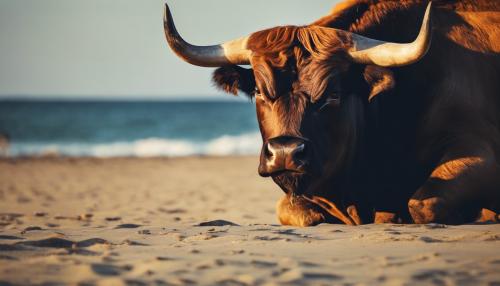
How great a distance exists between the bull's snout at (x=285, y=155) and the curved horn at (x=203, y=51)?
1.28m

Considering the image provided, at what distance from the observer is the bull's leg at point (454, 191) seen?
20.7 ft

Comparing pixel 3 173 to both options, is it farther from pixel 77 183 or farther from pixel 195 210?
pixel 195 210

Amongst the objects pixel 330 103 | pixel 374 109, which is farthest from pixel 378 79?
pixel 330 103

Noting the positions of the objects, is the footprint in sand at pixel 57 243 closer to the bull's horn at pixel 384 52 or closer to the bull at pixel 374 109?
the bull at pixel 374 109

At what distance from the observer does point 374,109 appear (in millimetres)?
6684

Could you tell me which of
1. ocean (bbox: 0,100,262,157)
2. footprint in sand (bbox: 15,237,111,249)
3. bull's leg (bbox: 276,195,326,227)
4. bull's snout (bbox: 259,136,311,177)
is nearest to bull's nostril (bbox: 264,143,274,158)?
bull's snout (bbox: 259,136,311,177)

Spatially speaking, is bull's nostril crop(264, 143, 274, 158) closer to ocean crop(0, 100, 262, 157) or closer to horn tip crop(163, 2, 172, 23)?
horn tip crop(163, 2, 172, 23)

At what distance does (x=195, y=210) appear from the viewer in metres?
11.0

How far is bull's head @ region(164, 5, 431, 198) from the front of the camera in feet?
19.6

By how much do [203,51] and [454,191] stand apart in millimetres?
2537

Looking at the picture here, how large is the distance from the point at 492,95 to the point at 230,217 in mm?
3940

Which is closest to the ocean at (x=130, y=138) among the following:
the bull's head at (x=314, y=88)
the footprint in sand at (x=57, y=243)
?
the bull's head at (x=314, y=88)

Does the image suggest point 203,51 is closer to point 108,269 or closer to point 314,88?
point 314,88

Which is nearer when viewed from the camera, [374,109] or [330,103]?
[330,103]
